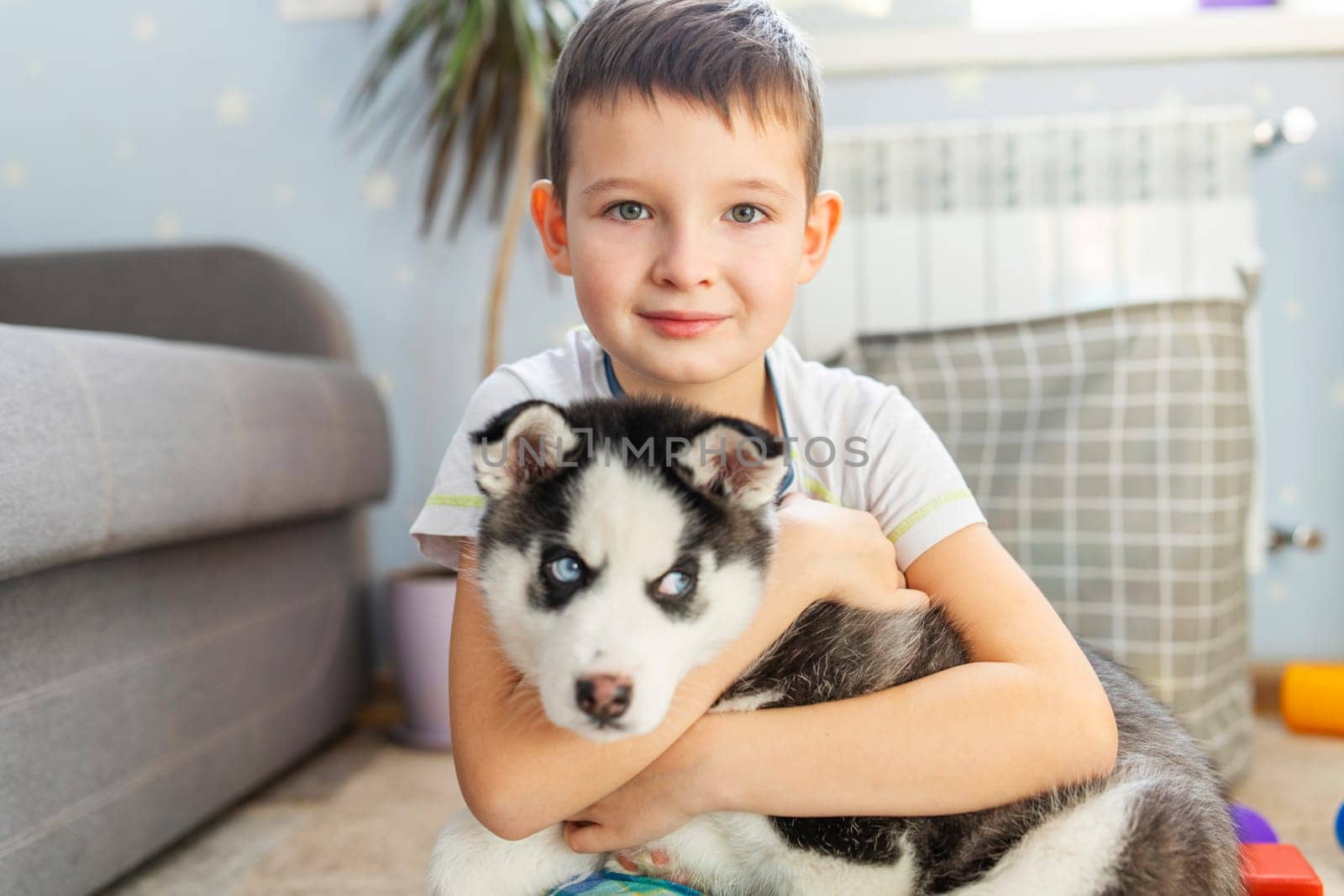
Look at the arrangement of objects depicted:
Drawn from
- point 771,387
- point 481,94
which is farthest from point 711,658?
point 481,94

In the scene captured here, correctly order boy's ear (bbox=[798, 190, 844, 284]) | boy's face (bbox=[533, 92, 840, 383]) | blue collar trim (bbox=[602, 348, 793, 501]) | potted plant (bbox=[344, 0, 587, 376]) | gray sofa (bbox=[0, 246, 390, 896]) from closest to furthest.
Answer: boy's face (bbox=[533, 92, 840, 383]) → blue collar trim (bbox=[602, 348, 793, 501]) → boy's ear (bbox=[798, 190, 844, 284]) → gray sofa (bbox=[0, 246, 390, 896]) → potted plant (bbox=[344, 0, 587, 376])

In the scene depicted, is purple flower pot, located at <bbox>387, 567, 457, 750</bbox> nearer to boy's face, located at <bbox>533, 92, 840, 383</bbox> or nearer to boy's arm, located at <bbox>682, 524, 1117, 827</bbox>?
boy's face, located at <bbox>533, 92, 840, 383</bbox>

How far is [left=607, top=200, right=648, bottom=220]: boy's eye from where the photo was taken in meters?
1.33

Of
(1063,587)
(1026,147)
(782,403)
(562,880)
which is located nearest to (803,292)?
(1026,147)

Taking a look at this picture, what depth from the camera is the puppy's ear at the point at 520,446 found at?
104cm

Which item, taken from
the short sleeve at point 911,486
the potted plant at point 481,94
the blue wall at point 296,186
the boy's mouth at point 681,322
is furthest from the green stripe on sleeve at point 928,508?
the blue wall at point 296,186

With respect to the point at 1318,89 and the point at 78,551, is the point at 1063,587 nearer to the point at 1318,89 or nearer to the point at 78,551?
the point at 1318,89

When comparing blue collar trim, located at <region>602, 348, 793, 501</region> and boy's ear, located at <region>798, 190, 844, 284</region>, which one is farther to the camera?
Answer: boy's ear, located at <region>798, 190, 844, 284</region>

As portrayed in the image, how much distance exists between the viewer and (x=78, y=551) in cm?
172

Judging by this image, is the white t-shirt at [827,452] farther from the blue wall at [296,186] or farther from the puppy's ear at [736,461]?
the blue wall at [296,186]

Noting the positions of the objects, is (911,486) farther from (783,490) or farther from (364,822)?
(364,822)

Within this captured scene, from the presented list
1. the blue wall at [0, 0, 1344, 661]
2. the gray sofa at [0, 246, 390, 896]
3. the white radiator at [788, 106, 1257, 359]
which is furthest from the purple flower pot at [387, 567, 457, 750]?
the white radiator at [788, 106, 1257, 359]

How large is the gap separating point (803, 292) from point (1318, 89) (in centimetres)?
160

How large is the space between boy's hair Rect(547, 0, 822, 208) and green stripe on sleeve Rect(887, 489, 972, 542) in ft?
1.50
